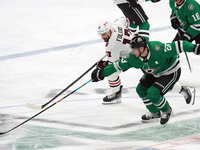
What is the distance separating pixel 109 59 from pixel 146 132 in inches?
38.5

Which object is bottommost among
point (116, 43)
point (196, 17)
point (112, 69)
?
point (112, 69)

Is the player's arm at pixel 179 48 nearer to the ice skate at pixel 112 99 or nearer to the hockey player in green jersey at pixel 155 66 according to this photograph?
the hockey player in green jersey at pixel 155 66

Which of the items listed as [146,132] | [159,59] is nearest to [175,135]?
[146,132]

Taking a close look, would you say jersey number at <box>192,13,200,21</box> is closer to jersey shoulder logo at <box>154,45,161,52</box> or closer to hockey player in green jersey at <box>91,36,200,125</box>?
hockey player in green jersey at <box>91,36,200,125</box>

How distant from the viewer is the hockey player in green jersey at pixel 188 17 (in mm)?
4070

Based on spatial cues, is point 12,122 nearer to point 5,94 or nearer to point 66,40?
point 5,94

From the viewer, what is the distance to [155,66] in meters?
3.33

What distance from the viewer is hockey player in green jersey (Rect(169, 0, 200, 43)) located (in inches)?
160

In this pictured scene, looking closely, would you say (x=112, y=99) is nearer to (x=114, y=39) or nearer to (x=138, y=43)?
(x=114, y=39)

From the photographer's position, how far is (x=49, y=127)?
3.77m

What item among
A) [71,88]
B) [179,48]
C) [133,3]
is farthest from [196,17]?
[71,88]

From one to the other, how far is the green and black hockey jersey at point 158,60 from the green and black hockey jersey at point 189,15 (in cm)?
85

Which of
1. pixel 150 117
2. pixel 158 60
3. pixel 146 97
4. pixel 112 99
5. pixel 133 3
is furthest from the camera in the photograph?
pixel 133 3

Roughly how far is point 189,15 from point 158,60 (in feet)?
3.59
